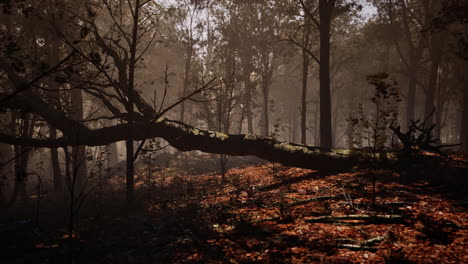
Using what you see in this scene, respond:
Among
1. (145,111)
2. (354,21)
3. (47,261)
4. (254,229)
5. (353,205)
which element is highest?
(354,21)

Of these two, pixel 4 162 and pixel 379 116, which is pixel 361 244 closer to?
pixel 379 116

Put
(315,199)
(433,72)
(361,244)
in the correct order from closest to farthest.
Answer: (361,244) → (315,199) → (433,72)

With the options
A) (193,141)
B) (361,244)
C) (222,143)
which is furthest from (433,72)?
(361,244)

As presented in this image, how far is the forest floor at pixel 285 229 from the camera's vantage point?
14.7ft

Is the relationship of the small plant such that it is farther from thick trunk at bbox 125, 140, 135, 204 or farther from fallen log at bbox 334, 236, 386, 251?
thick trunk at bbox 125, 140, 135, 204

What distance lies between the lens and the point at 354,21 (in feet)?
89.4

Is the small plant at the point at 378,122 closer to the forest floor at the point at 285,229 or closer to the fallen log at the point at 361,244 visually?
the forest floor at the point at 285,229

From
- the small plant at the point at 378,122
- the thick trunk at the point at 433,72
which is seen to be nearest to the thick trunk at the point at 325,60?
the small plant at the point at 378,122

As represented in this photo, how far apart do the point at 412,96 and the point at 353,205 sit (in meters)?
20.5

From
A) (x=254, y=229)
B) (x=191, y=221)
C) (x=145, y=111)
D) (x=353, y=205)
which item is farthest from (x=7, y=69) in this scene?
(x=353, y=205)

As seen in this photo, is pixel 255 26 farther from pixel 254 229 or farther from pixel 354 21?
pixel 254 229

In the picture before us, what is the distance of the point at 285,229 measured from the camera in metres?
5.57

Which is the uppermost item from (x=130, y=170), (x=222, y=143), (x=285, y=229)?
(x=222, y=143)

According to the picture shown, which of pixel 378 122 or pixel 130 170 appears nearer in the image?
pixel 378 122
